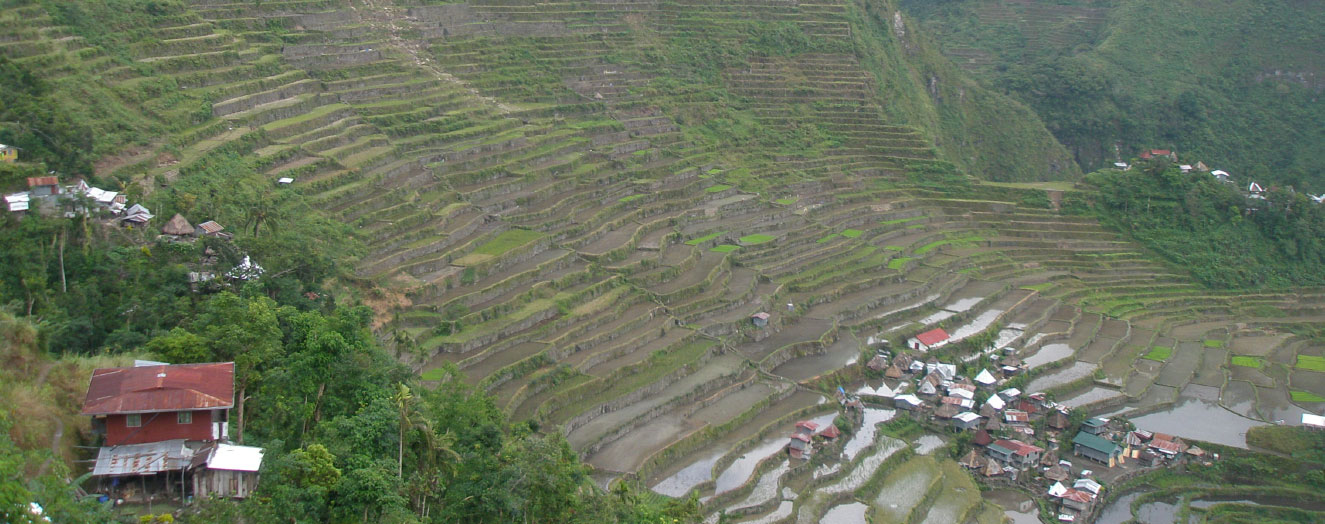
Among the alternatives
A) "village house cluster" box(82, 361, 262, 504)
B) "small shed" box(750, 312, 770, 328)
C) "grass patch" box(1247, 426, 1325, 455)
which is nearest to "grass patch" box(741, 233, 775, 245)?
"small shed" box(750, 312, 770, 328)

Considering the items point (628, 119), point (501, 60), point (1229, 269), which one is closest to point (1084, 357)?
point (1229, 269)

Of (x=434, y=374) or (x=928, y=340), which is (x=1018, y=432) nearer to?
(x=928, y=340)

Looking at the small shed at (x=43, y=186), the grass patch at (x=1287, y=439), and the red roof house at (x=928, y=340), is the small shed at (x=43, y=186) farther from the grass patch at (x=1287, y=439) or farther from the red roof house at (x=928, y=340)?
the grass patch at (x=1287, y=439)

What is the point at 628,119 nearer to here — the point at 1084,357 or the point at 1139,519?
the point at 1084,357

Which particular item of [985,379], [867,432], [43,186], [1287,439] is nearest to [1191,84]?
[1287,439]

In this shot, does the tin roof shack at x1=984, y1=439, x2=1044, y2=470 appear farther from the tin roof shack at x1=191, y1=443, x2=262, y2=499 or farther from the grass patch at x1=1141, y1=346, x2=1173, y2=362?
the tin roof shack at x1=191, y1=443, x2=262, y2=499

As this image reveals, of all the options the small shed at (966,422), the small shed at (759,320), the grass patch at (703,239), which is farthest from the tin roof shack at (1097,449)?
the grass patch at (703,239)
